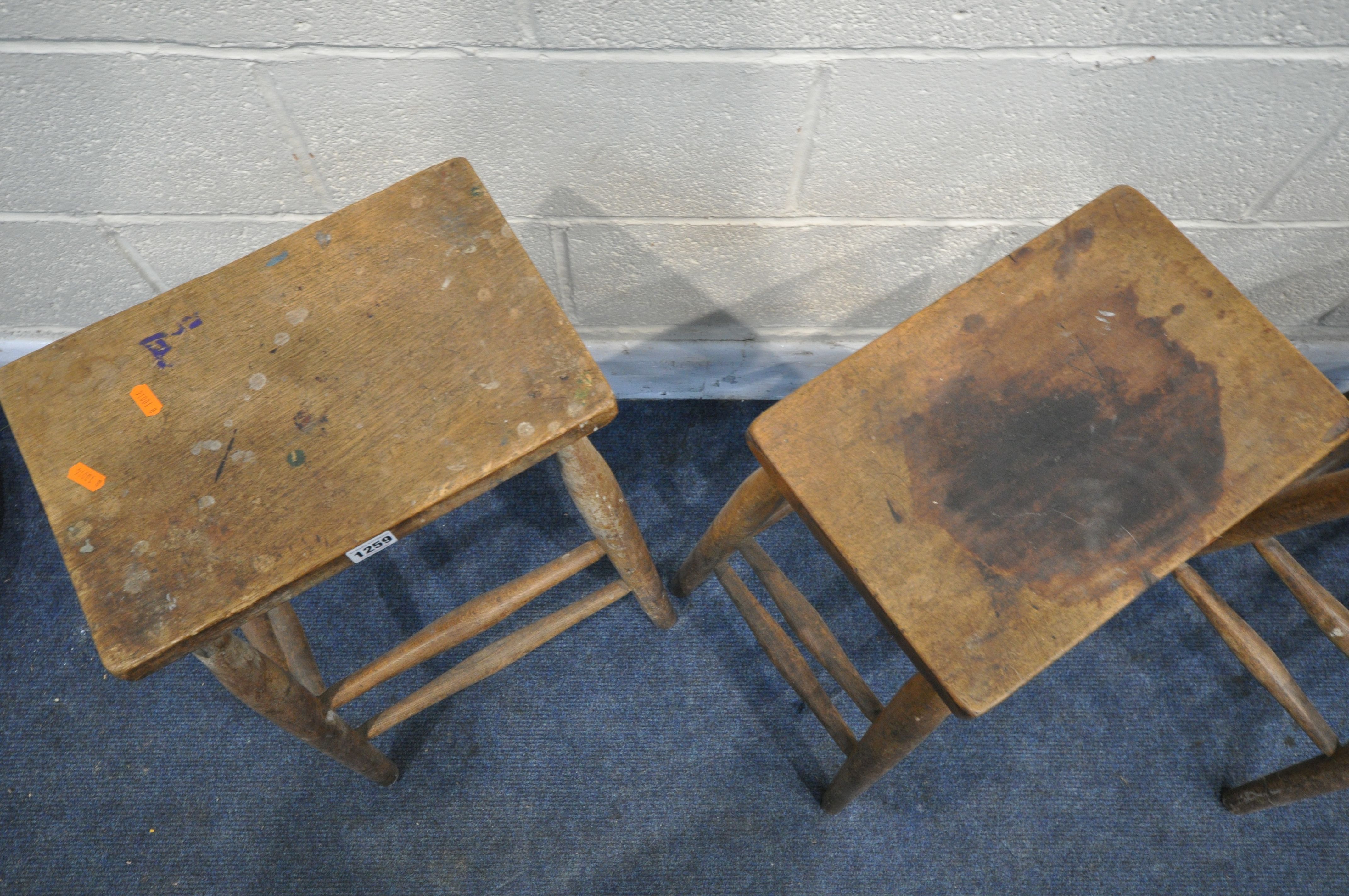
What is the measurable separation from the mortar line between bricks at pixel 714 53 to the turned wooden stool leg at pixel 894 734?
0.62 m

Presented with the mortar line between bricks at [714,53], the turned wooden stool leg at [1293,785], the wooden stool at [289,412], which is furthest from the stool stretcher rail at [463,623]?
the turned wooden stool leg at [1293,785]

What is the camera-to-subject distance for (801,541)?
1.30 metres

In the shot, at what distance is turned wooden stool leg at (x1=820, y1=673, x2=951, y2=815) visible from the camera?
669mm

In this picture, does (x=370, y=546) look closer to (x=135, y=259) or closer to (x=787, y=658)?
(x=787, y=658)

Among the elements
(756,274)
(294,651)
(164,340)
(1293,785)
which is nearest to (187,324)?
(164,340)

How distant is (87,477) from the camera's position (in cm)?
60

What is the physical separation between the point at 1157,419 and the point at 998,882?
2.58 feet

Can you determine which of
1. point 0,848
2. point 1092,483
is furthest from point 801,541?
point 0,848

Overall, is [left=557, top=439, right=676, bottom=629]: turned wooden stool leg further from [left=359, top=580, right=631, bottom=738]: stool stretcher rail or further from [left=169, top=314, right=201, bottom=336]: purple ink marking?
[left=169, top=314, right=201, bottom=336]: purple ink marking

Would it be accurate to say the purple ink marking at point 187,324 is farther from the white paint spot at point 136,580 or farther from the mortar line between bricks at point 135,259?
the mortar line between bricks at point 135,259

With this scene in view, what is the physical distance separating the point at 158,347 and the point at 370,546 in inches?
10.7

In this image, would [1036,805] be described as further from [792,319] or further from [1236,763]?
[792,319]

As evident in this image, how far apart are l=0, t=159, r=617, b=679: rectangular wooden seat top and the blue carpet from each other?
0.68m

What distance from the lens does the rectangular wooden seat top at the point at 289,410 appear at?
22.5 inches
